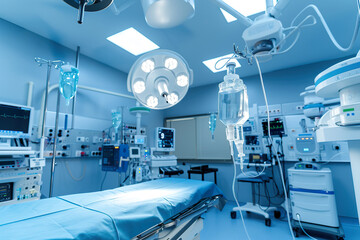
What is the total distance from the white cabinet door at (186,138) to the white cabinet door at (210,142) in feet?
0.47

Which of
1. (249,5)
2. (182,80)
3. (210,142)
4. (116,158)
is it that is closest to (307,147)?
(210,142)

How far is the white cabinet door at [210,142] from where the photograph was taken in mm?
4236

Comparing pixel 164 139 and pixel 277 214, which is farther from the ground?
Result: pixel 164 139

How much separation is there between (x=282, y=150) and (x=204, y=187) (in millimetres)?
2186

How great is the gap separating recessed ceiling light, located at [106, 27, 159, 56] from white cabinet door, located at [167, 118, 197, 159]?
7.31 feet

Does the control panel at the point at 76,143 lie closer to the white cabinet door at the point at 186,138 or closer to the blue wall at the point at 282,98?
the white cabinet door at the point at 186,138

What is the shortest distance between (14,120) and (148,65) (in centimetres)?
186

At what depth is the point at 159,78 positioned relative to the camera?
108 cm

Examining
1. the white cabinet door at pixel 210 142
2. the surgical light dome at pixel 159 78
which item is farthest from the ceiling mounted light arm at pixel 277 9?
the white cabinet door at pixel 210 142

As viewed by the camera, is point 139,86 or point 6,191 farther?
point 6,191

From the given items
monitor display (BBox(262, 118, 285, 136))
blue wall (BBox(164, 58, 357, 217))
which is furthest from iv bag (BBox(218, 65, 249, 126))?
blue wall (BBox(164, 58, 357, 217))

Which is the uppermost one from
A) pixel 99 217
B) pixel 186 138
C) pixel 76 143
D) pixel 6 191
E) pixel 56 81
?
pixel 56 81

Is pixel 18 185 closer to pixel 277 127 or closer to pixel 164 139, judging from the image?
pixel 164 139

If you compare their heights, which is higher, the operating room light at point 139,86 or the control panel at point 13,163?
the operating room light at point 139,86
